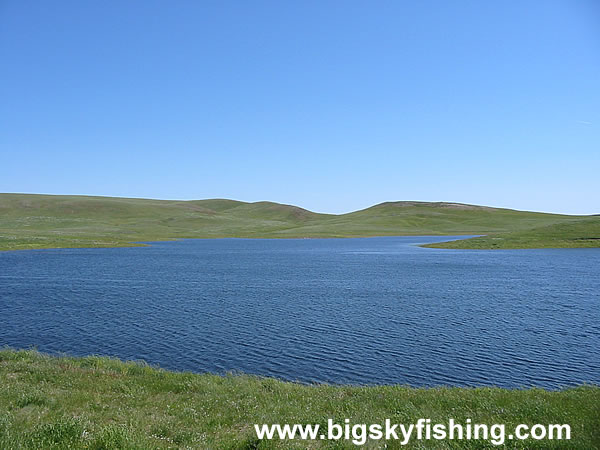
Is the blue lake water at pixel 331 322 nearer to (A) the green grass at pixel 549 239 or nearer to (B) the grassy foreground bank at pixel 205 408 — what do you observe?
(B) the grassy foreground bank at pixel 205 408

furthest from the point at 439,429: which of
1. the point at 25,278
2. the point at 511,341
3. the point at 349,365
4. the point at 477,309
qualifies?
the point at 25,278

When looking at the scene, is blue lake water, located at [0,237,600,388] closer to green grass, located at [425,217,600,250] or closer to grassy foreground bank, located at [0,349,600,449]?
grassy foreground bank, located at [0,349,600,449]

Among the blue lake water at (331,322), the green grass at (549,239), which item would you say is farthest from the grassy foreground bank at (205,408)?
the green grass at (549,239)

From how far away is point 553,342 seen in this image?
33594 millimetres

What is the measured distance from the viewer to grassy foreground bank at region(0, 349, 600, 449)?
11.6 meters

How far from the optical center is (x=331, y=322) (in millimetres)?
40906

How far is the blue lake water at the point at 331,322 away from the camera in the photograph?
2831 cm

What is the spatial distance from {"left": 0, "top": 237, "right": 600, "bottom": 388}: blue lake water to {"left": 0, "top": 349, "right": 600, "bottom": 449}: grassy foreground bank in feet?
22.6

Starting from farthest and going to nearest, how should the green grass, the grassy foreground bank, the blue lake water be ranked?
the green grass, the blue lake water, the grassy foreground bank

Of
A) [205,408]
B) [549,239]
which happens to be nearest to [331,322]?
[205,408]

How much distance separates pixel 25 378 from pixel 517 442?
2089 centimetres

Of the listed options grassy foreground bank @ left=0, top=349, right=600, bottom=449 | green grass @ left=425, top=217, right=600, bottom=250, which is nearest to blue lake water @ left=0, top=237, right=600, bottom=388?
grassy foreground bank @ left=0, top=349, right=600, bottom=449

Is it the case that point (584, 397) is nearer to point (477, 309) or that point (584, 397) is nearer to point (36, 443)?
point (36, 443)

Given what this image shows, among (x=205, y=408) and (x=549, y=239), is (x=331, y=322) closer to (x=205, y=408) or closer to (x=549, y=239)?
(x=205, y=408)
